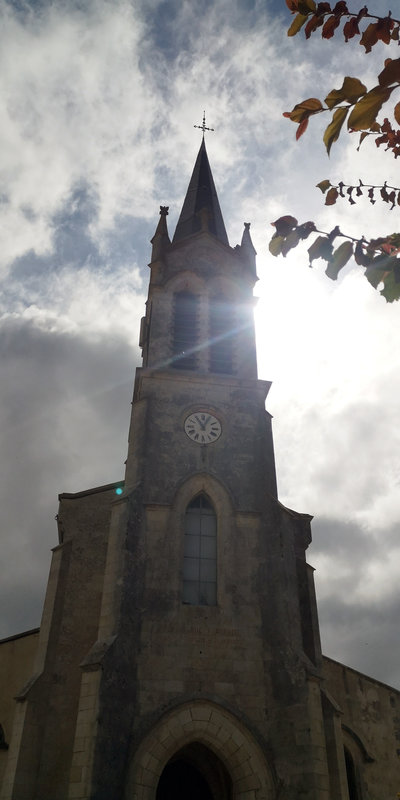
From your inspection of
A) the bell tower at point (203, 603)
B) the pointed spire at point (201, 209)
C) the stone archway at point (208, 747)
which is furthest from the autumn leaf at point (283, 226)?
the pointed spire at point (201, 209)

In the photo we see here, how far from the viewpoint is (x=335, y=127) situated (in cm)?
333

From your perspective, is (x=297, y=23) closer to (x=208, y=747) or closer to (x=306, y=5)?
(x=306, y=5)

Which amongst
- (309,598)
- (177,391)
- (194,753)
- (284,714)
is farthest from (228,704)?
(177,391)

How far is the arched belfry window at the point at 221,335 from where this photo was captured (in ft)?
69.5

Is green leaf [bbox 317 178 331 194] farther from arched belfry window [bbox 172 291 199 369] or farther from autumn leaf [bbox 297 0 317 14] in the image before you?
arched belfry window [bbox 172 291 199 369]

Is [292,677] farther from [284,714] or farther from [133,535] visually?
[133,535]

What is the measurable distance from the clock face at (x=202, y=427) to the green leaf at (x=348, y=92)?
1564 cm

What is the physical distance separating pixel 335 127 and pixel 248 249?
22071 mm

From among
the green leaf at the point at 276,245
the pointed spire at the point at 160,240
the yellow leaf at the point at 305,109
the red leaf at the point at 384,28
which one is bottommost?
the green leaf at the point at 276,245

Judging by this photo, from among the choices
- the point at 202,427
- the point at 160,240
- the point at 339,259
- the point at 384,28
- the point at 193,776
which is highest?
the point at 160,240

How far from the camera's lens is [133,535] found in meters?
16.4

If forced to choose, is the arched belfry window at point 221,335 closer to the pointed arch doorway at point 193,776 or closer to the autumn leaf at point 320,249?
the pointed arch doorway at point 193,776

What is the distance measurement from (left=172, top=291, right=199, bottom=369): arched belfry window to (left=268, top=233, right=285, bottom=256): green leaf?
55.0ft

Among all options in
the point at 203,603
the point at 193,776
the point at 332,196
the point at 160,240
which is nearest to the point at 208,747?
the point at 193,776
